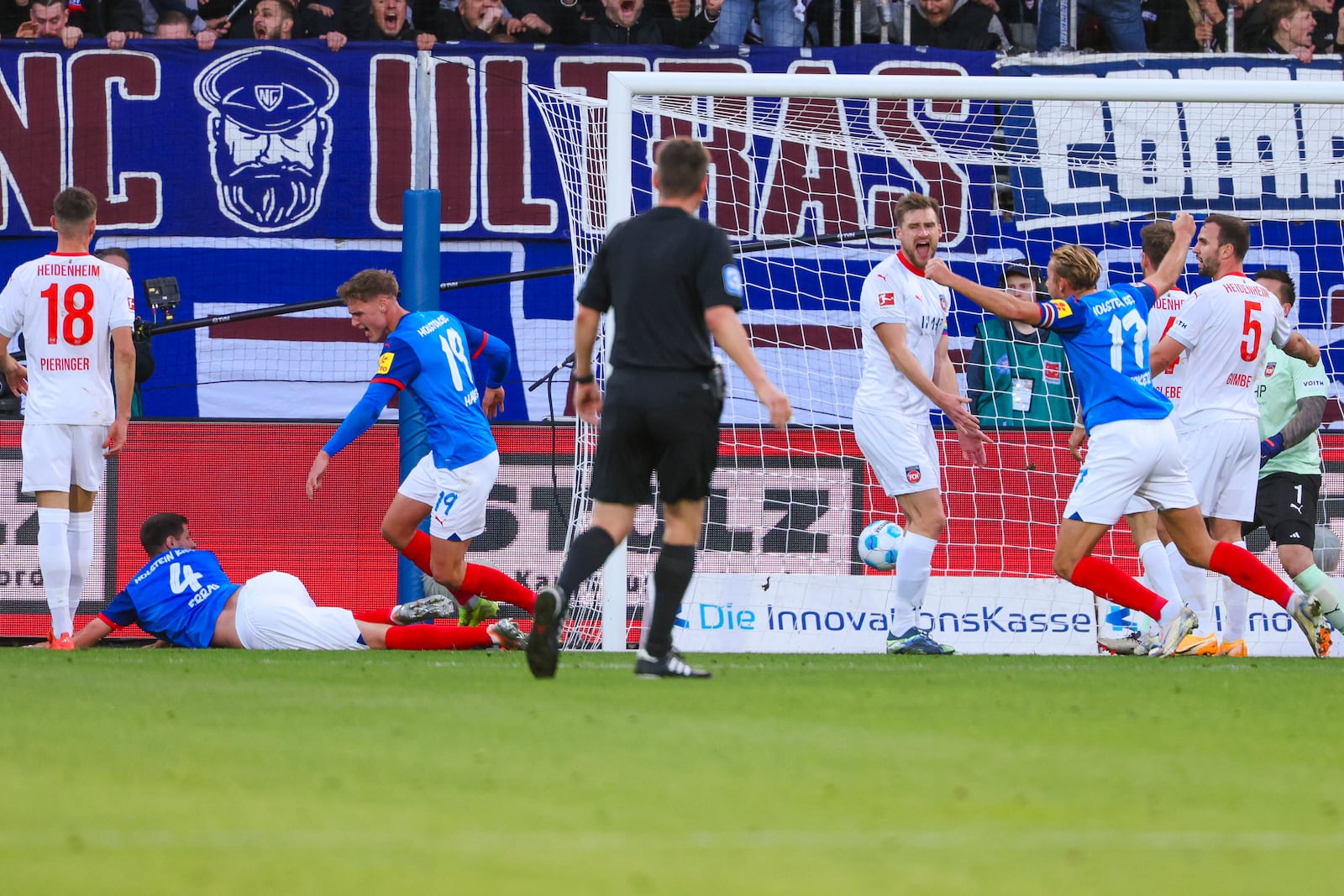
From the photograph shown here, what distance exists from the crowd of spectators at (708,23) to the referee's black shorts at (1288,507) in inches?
204

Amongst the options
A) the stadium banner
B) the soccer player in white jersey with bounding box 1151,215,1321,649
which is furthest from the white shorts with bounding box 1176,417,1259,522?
the stadium banner

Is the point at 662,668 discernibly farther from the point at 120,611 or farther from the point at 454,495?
the point at 120,611

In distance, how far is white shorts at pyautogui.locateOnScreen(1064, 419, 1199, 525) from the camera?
7.99m

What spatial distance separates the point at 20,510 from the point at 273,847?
778cm

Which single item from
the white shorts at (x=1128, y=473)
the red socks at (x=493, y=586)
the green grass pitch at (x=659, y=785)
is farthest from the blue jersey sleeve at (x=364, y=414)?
the white shorts at (x=1128, y=473)

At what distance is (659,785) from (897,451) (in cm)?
481

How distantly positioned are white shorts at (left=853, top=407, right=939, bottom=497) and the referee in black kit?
237 cm

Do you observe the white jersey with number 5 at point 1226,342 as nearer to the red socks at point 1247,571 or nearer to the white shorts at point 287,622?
the red socks at point 1247,571

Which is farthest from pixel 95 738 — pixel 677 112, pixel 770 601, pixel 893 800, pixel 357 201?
pixel 357 201

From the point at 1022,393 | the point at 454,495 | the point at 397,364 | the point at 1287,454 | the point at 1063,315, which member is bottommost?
the point at 454,495

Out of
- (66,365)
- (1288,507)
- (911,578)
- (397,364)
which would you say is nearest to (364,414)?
(397,364)

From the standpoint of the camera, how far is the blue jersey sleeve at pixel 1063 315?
783 centimetres

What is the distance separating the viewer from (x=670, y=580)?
6383 mm

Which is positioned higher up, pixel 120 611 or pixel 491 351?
pixel 491 351
